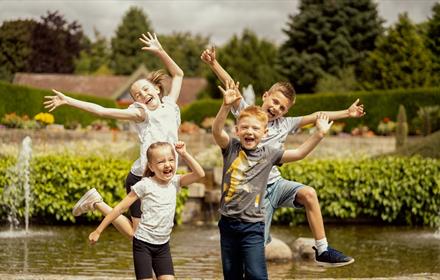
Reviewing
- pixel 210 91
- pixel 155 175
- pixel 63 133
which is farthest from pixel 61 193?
pixel 210 91

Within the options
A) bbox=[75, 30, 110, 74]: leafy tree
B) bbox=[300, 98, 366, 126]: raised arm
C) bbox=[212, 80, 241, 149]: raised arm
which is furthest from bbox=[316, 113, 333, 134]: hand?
bbox=[75, 30, 110, 74]: leafy tree

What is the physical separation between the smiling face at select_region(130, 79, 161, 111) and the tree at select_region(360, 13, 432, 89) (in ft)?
97.9

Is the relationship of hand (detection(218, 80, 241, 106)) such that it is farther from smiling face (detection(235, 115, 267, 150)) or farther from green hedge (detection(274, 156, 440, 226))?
green hedge (detection(274, 156, 440, 226))

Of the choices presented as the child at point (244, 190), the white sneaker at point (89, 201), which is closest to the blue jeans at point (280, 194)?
the child at point (244, 190)

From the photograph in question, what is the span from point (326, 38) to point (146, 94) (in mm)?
38333

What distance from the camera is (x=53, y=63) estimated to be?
5888 cm

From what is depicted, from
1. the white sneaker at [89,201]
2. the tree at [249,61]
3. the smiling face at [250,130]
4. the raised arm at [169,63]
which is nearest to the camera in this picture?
the smiling face at [250,130]

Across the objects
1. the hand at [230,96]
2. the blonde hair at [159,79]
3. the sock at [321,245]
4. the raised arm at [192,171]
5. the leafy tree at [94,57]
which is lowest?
the sock at [321,245]

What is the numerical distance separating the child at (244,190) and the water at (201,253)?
234 cm

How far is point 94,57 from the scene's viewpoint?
245 feet

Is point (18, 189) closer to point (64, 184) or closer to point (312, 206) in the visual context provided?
point (64, 184)

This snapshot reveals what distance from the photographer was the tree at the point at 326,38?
4159 cm

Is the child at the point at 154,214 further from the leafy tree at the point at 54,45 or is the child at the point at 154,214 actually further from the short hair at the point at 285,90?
the leafy tree at the point at 54,45

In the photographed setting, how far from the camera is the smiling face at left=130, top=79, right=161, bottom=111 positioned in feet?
17.1
